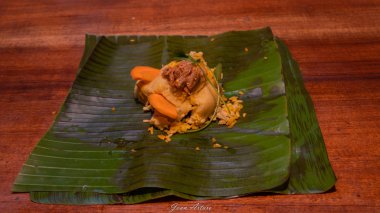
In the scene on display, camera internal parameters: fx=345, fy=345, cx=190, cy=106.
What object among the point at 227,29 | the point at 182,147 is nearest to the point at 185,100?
the point at 182,147

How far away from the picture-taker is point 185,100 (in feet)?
8.72

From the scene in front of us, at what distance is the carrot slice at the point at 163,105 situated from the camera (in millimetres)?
2553

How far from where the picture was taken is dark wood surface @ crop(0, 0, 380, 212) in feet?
7.49

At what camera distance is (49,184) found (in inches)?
91.0

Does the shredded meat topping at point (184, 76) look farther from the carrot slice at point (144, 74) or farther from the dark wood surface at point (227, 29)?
the dark wood surface at point (227, 29)

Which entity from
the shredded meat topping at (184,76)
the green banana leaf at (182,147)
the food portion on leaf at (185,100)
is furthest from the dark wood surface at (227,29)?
the shredded meat topping at (184,76)

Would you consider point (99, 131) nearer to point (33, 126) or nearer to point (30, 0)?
point (33, 126)

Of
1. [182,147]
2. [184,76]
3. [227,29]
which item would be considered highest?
[184,76]

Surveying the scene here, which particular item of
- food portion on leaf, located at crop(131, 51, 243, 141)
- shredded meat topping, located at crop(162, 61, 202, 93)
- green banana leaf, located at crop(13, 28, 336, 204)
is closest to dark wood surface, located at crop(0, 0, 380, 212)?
green banana leaf, located at crop(13, 28, 336, 204)

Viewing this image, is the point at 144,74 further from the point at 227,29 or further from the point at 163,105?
the point at 227,29

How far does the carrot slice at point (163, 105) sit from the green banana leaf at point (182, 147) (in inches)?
7.3

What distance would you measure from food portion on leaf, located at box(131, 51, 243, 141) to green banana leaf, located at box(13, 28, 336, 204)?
75mm

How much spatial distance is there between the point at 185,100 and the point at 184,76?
20 cm

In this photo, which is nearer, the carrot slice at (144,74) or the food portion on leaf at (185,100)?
Answer: the food portion on leaf at (185,100)
